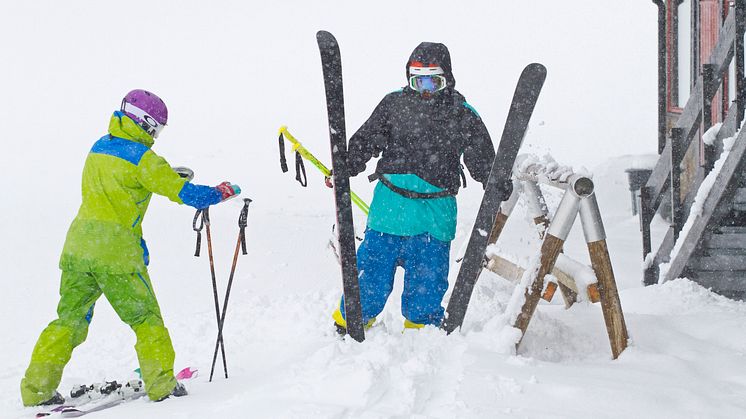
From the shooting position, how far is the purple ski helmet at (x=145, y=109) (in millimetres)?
3789

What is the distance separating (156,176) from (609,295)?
2.48 metres

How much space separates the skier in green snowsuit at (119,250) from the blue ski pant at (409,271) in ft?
3.38

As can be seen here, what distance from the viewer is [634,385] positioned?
3525mm

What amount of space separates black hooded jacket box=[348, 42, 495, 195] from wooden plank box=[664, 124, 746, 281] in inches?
80.0

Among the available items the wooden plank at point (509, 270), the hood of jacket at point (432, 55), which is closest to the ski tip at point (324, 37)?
the hood of jacket at point (432, 55)

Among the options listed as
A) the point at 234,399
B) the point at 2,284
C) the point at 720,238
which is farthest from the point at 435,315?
the point at 2,284

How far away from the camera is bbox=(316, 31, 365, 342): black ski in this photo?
394cm

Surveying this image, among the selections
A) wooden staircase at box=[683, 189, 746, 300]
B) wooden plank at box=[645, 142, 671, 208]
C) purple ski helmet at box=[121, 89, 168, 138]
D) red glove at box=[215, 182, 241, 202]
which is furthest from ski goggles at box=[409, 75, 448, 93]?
wooden plank at box=[645, 142, 671, 208]

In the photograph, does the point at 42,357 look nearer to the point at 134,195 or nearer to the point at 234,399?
the point at 134,195

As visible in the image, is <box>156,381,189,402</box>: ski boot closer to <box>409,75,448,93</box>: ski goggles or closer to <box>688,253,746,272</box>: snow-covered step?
<box>409,75,448,93</box>: ski goggles

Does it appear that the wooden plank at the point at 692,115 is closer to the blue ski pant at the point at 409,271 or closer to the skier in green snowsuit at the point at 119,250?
the blue ski pant at the point at 409,271

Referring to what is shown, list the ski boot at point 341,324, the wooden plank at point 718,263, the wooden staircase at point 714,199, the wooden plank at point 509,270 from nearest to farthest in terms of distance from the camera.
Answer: the ski boot at point 341,324, the wooden plank at point 509,270, the wooden staircase at point 714,199, the wooden plank at point 718,263

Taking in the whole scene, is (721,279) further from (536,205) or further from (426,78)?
(426,78)

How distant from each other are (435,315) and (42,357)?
219cm
